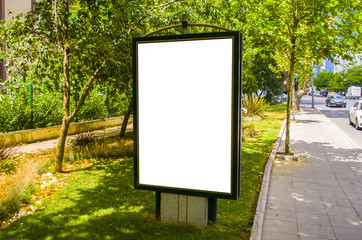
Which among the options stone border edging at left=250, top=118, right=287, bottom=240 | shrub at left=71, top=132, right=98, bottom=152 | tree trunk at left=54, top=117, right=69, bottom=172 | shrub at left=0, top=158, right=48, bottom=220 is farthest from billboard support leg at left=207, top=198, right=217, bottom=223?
shrub at left=71, top=132, right=98, bottom=152

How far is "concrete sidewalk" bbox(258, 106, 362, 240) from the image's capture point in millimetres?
4957

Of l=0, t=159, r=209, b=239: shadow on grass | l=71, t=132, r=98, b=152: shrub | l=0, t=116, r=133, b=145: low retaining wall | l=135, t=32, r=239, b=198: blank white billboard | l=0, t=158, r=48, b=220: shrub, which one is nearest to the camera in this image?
l=135, t=32, r=239, b=198: blank white billboard

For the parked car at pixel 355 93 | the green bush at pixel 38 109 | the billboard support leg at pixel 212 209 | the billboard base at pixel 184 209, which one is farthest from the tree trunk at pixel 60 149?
the parked car at pixel 355 93

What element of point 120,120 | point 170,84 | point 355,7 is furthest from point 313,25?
point 120,120

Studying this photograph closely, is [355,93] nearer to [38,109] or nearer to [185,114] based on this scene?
[38,109]

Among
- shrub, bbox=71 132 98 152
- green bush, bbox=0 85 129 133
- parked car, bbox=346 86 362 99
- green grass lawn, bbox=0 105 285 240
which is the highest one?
parked car, bbox=346 86 362 99

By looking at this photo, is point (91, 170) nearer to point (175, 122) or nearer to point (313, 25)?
point (175, 122)

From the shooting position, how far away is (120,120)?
18.9m

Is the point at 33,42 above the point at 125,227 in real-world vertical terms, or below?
above

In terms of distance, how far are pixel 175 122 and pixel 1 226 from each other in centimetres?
338

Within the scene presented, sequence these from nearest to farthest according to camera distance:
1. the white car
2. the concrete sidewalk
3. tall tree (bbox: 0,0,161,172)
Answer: the concrete sidewalk
tall tree (bbox: 0,0,161,172)
the white car

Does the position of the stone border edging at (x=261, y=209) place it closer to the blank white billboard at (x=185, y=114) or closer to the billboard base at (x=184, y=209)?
the billboard base at (x=184, y=209)

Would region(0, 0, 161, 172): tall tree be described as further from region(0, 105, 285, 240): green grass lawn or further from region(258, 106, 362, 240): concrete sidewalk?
region(258, 106, 362, 240): concrete sidewalk

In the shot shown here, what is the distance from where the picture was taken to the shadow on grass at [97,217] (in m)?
4.62
